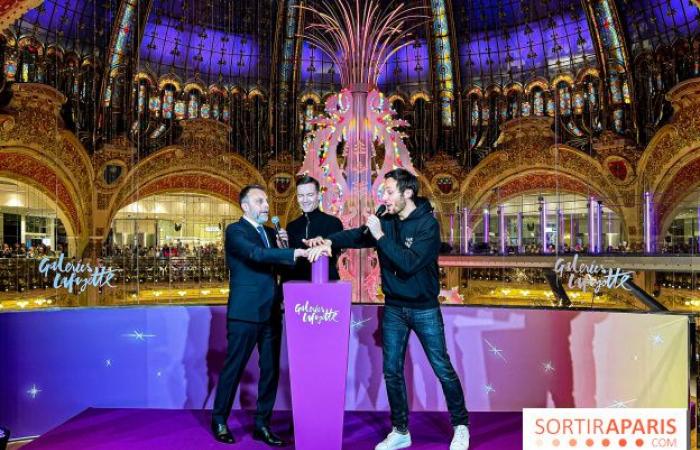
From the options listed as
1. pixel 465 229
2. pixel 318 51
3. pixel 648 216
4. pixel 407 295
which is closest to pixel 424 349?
pixel 407 295

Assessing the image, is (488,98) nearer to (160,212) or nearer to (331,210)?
(160,212)

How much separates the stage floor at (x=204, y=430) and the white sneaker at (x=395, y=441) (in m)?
0.07

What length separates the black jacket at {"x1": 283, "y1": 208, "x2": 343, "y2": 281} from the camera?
10.2 ft

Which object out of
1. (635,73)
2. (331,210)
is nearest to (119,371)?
(331,210)

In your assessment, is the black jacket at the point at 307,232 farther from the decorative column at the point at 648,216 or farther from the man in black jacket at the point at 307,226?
the decorative column at the point at 648,216

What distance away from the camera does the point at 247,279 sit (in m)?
2.87

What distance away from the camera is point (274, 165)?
17.3 meters

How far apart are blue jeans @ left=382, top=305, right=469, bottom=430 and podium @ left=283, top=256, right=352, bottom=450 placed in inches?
10.0

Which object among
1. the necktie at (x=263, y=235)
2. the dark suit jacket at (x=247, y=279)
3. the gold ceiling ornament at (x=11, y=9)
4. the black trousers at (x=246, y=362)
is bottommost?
the black trousers at (x=246, y=362)

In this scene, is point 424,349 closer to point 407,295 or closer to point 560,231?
point 407,295

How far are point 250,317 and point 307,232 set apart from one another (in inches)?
23.5

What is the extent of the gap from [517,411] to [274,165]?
14538mm

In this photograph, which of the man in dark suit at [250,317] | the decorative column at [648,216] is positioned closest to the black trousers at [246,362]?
the man in dark suit at [250,317]

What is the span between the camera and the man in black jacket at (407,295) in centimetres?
263
